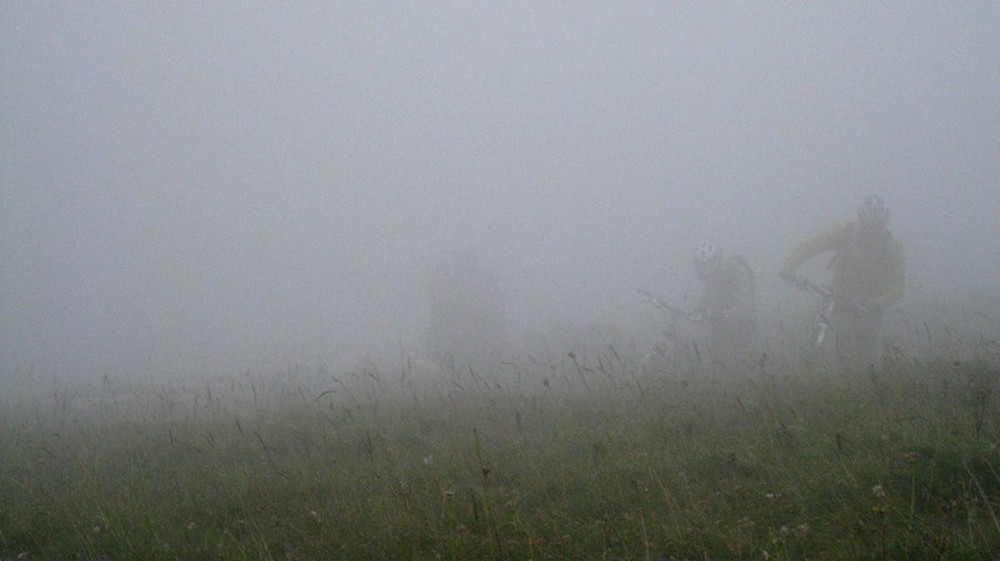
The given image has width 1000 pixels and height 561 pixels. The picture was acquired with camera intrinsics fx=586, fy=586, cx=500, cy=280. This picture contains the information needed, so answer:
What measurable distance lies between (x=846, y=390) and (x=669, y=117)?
94698 mm

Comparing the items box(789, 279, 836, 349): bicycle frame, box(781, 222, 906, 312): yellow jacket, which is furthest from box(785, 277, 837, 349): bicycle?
box(781, 222, 906, 312): yellow jacket

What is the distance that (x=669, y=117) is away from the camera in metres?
92.9

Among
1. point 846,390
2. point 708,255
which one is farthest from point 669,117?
point 846,390

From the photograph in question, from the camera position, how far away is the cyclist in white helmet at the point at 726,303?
10.0 m

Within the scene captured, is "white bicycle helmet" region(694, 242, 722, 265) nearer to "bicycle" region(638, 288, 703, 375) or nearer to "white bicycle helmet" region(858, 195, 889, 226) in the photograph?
Answer: "bicycle" region(638, 288, 703, 375)

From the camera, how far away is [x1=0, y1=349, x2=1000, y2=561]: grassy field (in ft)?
8.91

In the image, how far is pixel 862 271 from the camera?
8.98 m

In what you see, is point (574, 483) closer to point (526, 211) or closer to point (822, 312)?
point (822, 312)

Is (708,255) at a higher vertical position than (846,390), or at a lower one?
higher

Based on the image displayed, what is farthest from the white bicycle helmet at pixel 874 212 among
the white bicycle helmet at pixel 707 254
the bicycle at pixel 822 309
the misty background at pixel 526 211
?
the misty background at pixel 526 211

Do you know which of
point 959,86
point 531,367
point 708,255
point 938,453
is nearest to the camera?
point 938,453

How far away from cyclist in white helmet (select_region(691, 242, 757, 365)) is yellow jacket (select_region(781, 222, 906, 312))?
1337 millimetres

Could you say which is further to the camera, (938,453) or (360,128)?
(360,128)

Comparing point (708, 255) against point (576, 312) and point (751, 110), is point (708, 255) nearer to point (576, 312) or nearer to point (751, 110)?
point (576, 312)
